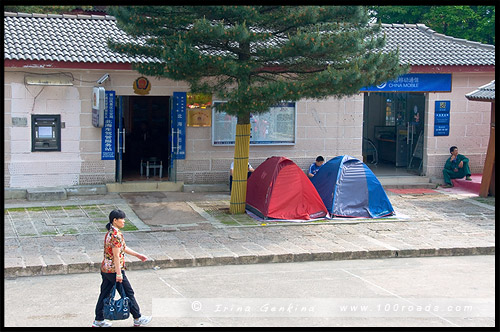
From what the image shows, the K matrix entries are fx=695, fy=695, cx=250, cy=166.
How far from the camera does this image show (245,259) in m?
11.3

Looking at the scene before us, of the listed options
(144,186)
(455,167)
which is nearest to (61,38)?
(144,186)

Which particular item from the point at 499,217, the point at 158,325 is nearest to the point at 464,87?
the point at 499,217

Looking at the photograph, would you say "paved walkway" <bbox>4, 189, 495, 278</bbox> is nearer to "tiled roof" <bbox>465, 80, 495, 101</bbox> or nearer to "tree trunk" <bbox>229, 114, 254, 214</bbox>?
"tree trunk" <bbox>229, 114, 254, 214</bbox>

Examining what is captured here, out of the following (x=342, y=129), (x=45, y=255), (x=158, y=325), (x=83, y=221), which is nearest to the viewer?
(x=158, y=325)

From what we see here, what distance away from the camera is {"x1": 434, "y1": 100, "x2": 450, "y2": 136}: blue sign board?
19094mm

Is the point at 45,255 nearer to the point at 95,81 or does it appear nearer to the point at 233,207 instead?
the point at 233,207

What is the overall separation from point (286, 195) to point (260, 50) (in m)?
3.02

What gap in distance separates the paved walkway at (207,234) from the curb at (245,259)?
0.01 m

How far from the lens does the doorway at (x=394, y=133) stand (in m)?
20.5

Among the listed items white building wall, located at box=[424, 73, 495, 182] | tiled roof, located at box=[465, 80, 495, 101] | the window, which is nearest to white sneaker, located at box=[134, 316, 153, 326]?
the window

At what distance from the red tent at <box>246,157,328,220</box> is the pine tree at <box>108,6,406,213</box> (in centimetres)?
105

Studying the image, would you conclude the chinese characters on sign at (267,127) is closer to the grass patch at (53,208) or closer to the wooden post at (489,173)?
the grass patch at (53,208)

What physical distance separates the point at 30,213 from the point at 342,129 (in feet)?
27.5

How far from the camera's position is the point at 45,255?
1098 cm
